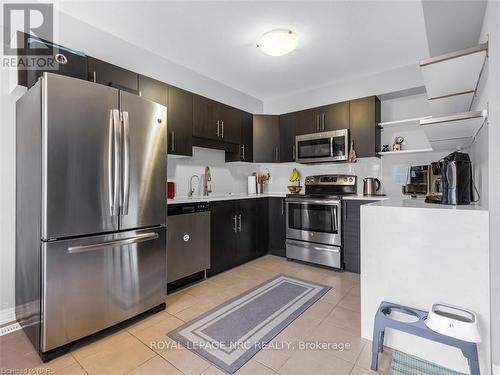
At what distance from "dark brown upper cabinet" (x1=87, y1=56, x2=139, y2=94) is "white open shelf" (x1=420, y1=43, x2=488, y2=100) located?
242cm

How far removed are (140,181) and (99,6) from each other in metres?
1.58

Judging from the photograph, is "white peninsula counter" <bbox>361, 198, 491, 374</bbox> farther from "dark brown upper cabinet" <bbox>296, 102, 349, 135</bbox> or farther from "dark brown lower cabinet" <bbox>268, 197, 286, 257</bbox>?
"dark brown upper cabinet" <bbox>296, 102, 349, 135</bbox>

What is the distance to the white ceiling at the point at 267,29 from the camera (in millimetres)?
2178

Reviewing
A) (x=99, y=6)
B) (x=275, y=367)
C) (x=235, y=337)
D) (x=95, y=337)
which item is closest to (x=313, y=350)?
(x=275, y=367)

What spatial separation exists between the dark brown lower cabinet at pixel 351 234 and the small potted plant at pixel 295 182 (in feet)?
3.22

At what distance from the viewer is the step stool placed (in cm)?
127

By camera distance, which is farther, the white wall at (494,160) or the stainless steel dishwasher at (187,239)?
the stainless steel dishwasher at (187,239)

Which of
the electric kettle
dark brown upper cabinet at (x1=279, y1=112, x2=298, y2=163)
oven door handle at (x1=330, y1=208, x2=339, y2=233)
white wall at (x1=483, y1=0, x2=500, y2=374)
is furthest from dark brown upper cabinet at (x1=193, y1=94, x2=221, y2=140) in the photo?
white wall at (x1=483, y1=0, x2=500, y2=374)

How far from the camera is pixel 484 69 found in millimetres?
1434

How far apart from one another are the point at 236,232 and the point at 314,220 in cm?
109

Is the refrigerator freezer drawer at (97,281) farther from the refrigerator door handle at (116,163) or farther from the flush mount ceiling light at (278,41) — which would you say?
the flush mount ceiling light at (278,41)

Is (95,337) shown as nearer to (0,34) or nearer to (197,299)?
(197,299)

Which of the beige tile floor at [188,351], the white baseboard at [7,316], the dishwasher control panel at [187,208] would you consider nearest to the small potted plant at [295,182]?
the dishwasher control panel at [187,208]

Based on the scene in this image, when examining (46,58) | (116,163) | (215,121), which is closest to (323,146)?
(215,121)
